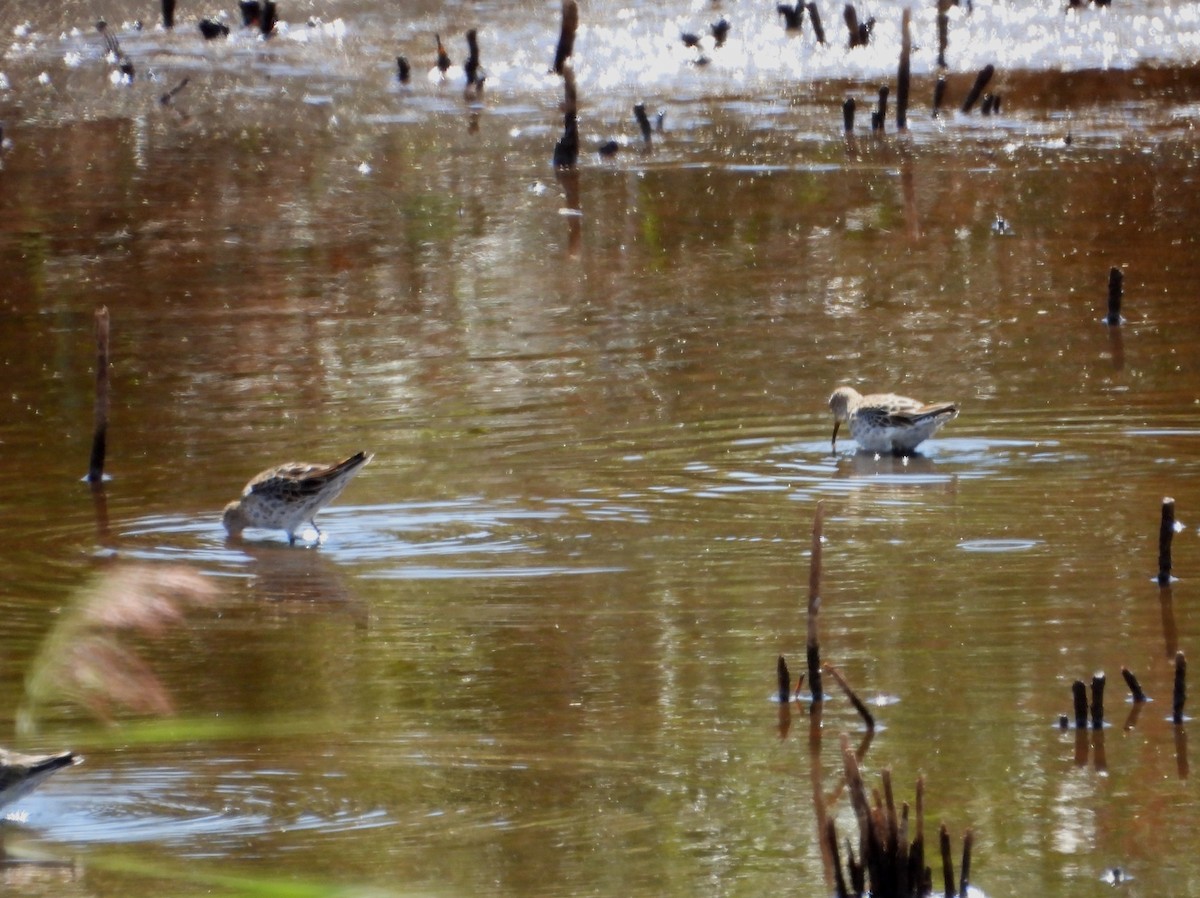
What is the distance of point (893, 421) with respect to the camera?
40.5 ft

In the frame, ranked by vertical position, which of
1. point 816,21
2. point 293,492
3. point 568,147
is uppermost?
point 816,21

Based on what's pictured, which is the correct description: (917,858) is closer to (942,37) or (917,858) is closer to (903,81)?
(903,81)

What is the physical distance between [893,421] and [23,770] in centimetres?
688

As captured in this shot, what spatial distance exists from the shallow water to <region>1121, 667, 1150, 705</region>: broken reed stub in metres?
0.11

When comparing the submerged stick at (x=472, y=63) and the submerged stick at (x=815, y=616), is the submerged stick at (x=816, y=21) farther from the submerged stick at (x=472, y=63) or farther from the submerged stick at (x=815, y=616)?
the submerged stick at (x=815, y=616)

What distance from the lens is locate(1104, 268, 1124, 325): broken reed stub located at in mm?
15711

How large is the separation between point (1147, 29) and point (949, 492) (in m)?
23.5

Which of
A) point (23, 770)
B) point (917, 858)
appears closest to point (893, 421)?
point (23, 770)

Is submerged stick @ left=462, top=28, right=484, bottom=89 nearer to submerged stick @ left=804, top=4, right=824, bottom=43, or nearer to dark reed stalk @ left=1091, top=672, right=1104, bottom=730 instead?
submerged stick @ left=804, top=4, right=824, bottom=43

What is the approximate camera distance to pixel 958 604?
912cm

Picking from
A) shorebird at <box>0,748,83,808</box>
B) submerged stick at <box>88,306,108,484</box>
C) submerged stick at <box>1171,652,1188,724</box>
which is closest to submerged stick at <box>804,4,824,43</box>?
submerged stick at <box>88,306,108,484</box>

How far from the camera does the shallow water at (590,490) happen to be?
6402mm

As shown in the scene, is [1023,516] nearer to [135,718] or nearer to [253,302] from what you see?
[135,718]

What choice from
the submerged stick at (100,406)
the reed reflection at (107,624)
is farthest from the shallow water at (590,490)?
the submerged stick at (100,406)
